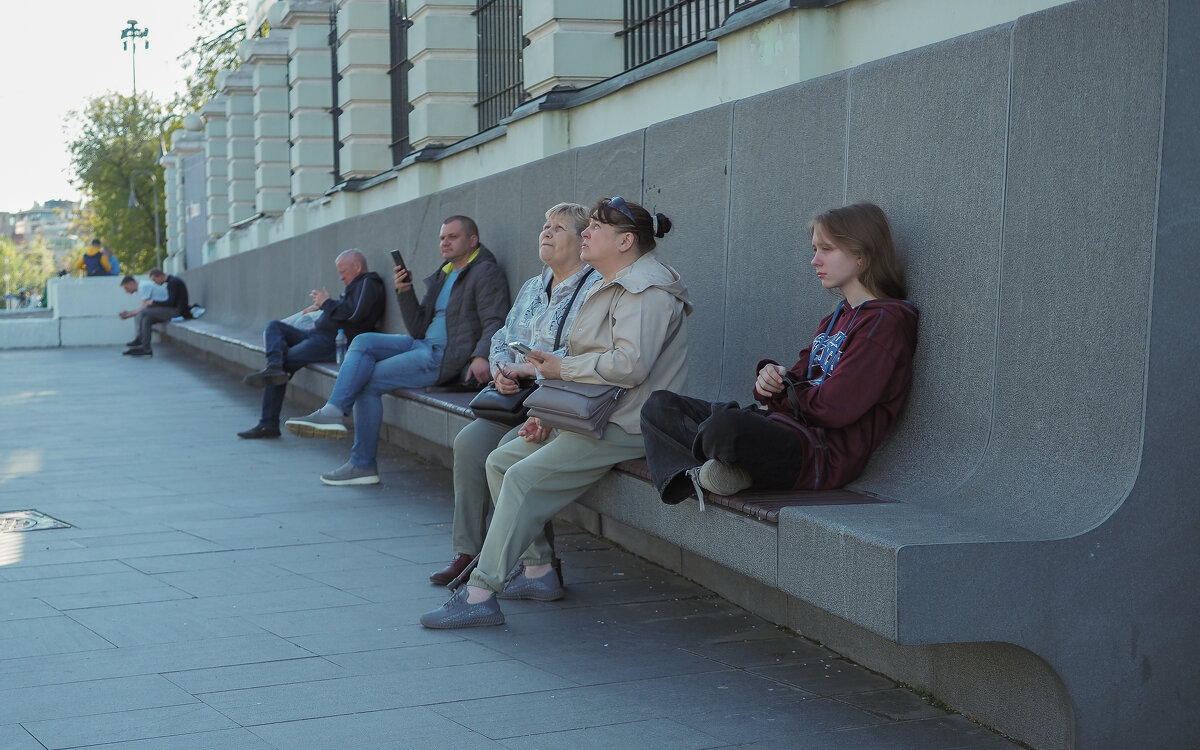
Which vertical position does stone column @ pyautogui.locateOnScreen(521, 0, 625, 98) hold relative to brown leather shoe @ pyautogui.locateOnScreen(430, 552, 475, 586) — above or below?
above

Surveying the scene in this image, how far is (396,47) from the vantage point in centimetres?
1681

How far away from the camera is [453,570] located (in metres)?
6.10

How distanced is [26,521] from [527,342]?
297 cm

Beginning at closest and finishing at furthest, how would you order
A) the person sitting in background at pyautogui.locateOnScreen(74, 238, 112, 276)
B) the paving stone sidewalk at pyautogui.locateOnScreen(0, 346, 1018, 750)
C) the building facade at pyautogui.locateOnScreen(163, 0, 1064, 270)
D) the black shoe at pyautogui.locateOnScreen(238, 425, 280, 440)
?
the paving stone sidewalk at pyautogui.locateOnScreen(0, 346, 1018, 750) → the building facade at pyautogui.locateOnScreen(163, 0, 1064, 270) → the black shoe at pyautogui.locateOnScreen(238, 425, 280, 440) → the person sitting in background at pyautogui.locateOnScreen(74, 238, 112, 276)

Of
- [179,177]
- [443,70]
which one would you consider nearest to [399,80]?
[443,70]

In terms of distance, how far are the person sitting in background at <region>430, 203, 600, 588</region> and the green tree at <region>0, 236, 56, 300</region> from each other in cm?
13976

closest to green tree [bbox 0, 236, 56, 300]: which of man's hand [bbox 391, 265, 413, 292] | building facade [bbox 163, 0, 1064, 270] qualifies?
building facade [bbox 163, 0, 1064, 270]

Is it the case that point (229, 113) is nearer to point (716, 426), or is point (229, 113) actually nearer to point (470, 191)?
point (470, 191)

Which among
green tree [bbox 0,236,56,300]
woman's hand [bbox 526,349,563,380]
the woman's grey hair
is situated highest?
the woman's grey hair

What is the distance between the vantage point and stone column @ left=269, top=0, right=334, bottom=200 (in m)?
19.9

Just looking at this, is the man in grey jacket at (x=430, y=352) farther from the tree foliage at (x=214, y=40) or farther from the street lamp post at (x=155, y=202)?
the street lamp post at (x=155, y=202)

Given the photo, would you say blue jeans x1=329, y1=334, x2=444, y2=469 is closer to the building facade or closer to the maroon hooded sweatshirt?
the building facade

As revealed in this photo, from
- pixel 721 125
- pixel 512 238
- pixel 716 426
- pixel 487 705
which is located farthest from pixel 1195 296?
pixel 512 238

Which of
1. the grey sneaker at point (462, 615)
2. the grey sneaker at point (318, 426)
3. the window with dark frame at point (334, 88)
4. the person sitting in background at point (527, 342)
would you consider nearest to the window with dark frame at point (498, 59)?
the grey sneaker at point (318, 426)
